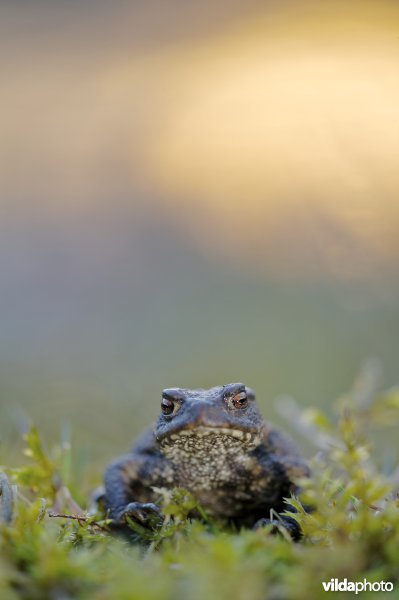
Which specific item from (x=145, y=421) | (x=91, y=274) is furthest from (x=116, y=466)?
(x=91, y=274)

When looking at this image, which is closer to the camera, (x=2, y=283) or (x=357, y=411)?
(x=357, y=411)

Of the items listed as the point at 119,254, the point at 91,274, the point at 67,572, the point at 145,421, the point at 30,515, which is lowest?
the point at 67,572

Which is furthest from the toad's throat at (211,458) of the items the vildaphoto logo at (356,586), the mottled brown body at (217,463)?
the vildaphoto logo at (356,586)

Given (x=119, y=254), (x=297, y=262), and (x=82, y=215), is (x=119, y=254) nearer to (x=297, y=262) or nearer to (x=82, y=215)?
(x=82, y=215)

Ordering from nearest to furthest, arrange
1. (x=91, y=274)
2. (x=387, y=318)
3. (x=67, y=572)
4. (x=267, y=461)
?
(x=67, y=572) → (x=267, y=461) → (x=387, y=318) → (x=91, y=274)

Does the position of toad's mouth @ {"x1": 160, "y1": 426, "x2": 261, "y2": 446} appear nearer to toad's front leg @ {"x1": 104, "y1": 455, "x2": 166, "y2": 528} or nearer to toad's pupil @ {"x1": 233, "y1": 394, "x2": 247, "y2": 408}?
toad's pupil @ {"x1": 233, "y1": 394, "x2": 247, "y2": 408}

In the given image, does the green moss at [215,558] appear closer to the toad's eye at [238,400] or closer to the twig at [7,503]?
the twig at [7,503]

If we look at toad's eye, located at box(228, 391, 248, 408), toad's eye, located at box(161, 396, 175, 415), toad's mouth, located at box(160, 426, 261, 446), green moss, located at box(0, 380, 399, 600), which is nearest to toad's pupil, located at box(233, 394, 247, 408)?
toad's eye, located at box(228, 391, 248, 408)
